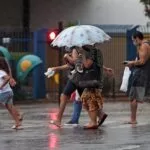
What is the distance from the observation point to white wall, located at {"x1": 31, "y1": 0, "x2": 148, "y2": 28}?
32562 millimetres

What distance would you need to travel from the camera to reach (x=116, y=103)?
20406 millimetres

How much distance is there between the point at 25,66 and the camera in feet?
67.8

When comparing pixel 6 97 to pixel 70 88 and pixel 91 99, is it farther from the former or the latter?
pixel 91 99

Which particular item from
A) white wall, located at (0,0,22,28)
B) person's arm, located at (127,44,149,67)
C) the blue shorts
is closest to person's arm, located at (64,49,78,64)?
the blue shorts

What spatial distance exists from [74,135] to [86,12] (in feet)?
70.7

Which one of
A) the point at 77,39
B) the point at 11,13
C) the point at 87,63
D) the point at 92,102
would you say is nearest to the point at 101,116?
the point at 92,102

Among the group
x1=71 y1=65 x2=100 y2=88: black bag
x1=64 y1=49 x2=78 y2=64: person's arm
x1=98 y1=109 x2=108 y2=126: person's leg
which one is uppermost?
x1=64 y1=49 x2=78 y2=64: person's arm

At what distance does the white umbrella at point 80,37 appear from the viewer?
12.3 meters

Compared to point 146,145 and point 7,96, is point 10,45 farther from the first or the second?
point 146,145

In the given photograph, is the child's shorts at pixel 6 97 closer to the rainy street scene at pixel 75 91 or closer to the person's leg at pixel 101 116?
the rainy street scene at pixel 75 91

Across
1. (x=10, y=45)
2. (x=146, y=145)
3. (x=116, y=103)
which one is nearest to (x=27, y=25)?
(x=10, y=45)

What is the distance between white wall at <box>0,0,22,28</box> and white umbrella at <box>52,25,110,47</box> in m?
19.8

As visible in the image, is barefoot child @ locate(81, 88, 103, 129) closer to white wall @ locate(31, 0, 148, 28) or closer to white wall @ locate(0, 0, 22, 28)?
white wall @ locate(0, 0, 22, 28)

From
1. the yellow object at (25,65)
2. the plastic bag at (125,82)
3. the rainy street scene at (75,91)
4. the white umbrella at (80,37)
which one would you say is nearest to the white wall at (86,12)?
the rainy street scene at (75,91)
